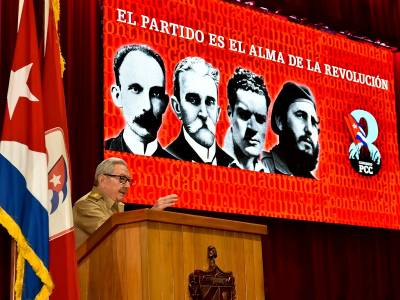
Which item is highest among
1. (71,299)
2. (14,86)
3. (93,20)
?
(93,20)

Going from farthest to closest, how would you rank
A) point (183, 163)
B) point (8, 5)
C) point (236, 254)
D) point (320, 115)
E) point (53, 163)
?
point (320, 115) → point (183, 163) → point (8, 5) → point (53, 163) → point (236, 254)

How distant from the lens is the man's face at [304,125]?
6430mm

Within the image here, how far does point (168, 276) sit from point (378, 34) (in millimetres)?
4272

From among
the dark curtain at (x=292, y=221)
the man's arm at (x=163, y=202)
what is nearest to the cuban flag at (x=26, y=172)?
the man's arm at (x=163, y=202)

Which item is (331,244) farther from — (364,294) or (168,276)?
(168,276)

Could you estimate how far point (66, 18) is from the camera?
5.61 metres

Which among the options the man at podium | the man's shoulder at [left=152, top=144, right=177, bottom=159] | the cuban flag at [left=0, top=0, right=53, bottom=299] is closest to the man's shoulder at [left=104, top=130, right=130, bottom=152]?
the man's shoulder at [left=152, top=144, right=177, bottom=159]

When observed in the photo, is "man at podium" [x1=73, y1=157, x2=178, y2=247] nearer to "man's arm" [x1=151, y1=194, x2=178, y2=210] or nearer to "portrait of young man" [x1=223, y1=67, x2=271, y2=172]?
"man's arm" [x1=151, y1=194, x2=178, y2=210]

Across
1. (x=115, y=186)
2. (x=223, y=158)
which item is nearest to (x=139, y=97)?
(x=223, y=158)

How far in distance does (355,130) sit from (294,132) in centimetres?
64

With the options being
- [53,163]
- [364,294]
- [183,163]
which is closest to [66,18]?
[183,163]

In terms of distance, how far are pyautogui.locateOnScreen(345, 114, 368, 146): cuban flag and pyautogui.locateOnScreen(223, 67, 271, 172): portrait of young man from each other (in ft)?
2.67

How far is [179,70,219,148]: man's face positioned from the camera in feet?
19.1

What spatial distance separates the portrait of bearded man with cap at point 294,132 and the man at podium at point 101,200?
184cm
